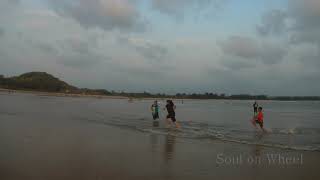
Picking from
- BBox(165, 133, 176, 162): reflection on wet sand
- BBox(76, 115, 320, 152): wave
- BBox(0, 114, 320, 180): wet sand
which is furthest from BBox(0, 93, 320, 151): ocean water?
BBox(0, 114, 320, 180): wet sand

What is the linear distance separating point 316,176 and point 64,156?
644cm

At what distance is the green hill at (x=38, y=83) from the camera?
507ft

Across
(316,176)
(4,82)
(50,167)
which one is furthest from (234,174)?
(4,82)

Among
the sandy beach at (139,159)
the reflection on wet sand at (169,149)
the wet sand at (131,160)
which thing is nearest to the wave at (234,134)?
the sandy beach at (139,159)

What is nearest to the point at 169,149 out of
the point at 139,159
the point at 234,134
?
the point at 139,159

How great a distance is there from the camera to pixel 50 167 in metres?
10.4

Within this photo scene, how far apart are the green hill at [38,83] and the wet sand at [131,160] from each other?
13941cm

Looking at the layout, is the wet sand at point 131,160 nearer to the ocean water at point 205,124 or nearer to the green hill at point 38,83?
the ocean water at point 205,124

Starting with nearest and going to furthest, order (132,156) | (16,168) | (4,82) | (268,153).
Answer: (16,168)
(132,156)
(268,153)
(4,82)

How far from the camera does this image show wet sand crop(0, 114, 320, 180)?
10023mm

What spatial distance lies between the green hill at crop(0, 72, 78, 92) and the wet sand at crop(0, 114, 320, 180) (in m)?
139

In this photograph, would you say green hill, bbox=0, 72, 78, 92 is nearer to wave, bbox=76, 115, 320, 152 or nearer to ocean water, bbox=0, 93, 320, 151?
ocean water, bbox=0, 93, 320, 151

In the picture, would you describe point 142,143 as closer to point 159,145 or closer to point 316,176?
point 159,145

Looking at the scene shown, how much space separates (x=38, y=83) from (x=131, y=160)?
510 ft
